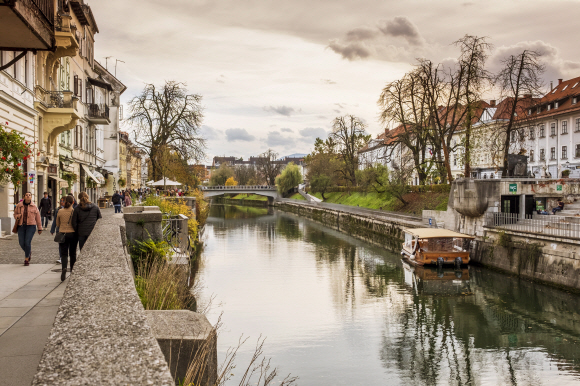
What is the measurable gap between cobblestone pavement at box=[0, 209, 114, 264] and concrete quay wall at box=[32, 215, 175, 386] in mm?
7884

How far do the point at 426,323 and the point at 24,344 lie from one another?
11.1 metres

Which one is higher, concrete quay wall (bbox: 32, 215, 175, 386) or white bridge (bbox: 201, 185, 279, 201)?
white bridge (bbox: 201, 185, 279, 201)

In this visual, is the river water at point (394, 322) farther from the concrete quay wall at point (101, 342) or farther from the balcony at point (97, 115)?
the balcony at point (97, 115)

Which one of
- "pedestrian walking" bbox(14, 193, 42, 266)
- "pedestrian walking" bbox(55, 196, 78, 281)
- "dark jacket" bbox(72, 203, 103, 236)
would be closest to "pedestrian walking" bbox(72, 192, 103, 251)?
"dark jacket" bbox(72, 203, 103, 236)

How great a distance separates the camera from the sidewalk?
419cm

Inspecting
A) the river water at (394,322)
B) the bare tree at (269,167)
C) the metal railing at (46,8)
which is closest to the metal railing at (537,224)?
the river water at (394,322)

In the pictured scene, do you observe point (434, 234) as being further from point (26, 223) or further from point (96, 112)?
point (96, 112)

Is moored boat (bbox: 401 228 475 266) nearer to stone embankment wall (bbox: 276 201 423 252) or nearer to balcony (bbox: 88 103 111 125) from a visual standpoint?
stone embankment wall (bbox: 276 201 423 252)

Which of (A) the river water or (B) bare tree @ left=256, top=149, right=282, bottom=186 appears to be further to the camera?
(B) bare tree @ left=256, top=149, right=282, bottom=186

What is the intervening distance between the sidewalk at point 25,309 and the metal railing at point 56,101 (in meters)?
9.21

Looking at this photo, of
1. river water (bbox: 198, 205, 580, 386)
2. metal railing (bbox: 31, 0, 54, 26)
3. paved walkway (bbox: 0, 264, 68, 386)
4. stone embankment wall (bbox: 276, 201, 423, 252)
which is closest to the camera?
paved walkway (bbox: 0, 264, 68, 386)

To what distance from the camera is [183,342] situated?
4004 mm

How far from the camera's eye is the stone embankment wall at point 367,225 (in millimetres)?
29906

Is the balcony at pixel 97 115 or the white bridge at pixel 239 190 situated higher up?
the balcony at pixel 97 115
